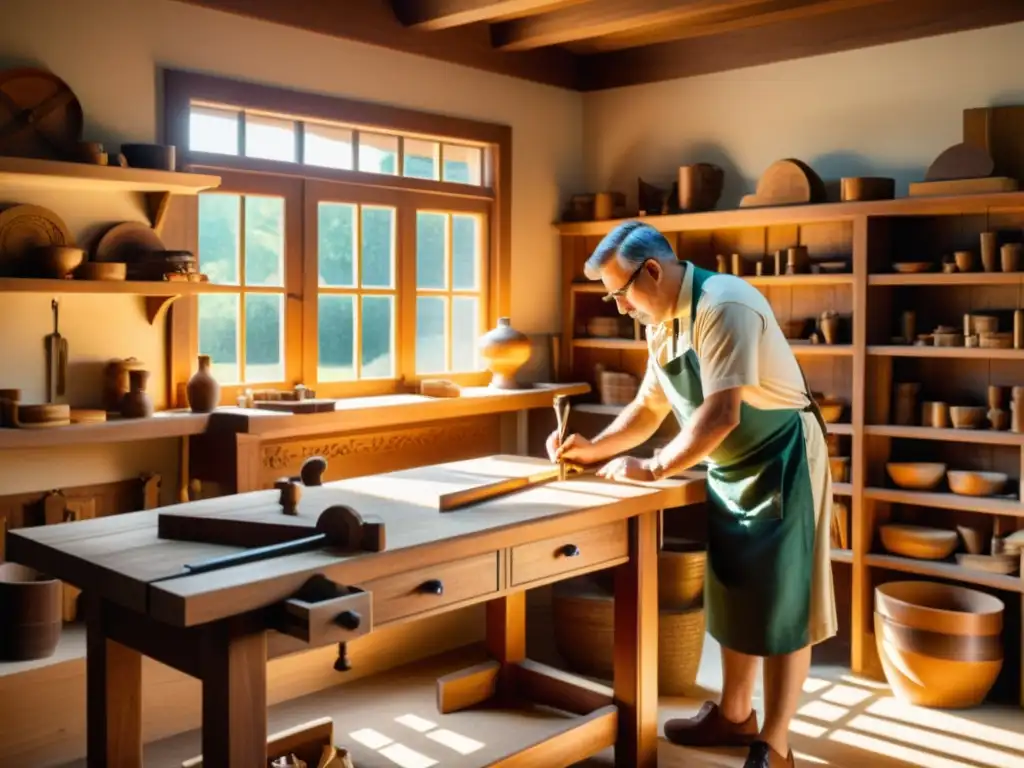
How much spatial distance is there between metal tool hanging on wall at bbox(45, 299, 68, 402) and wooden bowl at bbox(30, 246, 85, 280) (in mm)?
228

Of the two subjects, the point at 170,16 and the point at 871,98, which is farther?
the point at 871,98

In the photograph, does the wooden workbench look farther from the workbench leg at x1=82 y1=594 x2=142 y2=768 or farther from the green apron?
the green apron

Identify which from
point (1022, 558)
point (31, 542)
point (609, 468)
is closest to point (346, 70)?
point (609, 468)

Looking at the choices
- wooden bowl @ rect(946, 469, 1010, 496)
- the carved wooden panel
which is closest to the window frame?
the carved wooden panel

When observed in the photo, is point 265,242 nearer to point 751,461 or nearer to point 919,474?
point 751,461

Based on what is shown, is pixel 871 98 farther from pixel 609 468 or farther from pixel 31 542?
pixel 31 542

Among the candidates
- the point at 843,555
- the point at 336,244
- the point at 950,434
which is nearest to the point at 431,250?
the point at 336,244

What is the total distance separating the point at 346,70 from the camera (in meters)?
4.85

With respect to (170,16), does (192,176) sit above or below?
below

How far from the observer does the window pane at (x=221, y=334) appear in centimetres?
448

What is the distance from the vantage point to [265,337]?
15.4 feet

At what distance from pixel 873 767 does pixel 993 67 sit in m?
2.99

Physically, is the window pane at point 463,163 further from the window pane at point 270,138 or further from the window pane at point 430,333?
the window pane at point 270,138

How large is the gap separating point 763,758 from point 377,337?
265 centimetres
